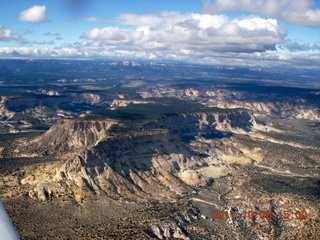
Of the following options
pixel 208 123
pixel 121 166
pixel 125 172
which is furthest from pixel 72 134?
pixel 208 123

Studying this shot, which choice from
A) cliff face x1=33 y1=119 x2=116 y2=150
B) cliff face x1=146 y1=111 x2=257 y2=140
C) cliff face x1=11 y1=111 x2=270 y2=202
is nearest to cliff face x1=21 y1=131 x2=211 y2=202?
cliff face x1=11 y1=111 x2=270 y2=202

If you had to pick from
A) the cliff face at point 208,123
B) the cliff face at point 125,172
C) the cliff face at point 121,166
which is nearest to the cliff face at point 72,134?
the cliff face at point 121,166

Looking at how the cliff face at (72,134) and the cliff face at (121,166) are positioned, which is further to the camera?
the cliff face at (72,134)

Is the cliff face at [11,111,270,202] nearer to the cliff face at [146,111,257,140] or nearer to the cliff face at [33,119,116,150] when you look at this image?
the cliff face at [33,119,116,150]

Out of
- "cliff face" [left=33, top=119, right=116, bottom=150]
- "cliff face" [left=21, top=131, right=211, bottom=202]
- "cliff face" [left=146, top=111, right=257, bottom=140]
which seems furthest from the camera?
"cliff face" [left=146, top=111, right=257, bottom=140]

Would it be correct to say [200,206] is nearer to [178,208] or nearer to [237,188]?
[178,208]

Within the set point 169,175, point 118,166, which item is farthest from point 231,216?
point 118,166

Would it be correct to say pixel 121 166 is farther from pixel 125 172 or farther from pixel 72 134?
pixel 72 134

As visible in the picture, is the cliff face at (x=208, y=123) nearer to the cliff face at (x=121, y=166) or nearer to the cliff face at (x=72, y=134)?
the cliff face at (x=121, y=166)
